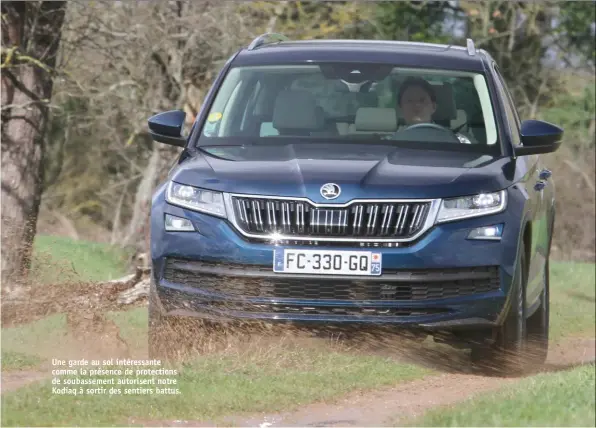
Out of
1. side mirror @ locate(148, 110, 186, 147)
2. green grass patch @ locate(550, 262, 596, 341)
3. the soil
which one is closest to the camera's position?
the soil

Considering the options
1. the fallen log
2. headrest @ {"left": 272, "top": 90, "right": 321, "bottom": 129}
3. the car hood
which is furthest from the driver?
the fallen log

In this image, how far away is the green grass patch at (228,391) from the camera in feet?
19.9

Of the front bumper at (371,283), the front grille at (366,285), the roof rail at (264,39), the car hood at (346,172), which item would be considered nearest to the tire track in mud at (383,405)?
the front bumper at (371,283)

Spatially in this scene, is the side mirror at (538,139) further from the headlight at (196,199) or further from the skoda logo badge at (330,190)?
the headlight at (196,199)

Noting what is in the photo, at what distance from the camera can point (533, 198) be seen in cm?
756

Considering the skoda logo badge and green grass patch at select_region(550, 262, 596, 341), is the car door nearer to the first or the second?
the skoda logo badge

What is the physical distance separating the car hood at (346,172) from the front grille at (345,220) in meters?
0.05

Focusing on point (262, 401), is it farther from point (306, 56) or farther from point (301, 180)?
point (306, 56)

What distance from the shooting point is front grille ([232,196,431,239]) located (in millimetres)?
6676

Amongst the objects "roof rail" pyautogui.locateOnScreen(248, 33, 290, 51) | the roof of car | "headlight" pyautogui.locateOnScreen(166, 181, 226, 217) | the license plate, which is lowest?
the license plate

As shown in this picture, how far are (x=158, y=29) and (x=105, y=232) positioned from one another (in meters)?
14.2

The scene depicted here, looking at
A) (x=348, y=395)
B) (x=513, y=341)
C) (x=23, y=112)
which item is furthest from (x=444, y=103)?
(x=23, y=112)

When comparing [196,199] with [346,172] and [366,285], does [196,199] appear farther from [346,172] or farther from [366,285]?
[366,285]

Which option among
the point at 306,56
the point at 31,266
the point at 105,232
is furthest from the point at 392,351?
the point at 105,232
